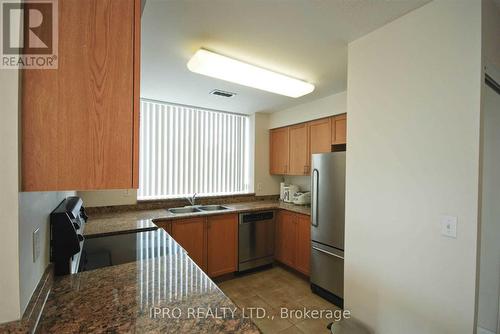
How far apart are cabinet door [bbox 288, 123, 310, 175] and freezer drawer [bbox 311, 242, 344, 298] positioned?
1.19 meters

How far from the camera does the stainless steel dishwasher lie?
10.5 feet

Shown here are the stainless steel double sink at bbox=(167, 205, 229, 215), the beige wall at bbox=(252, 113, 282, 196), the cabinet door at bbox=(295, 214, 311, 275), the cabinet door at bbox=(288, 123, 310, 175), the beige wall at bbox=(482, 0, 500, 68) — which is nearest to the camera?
the beige wall at bbox=(482, 0, 500, 68)

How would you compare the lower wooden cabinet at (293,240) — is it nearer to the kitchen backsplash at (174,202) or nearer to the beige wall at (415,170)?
the kitchen backsplash at (174,202)

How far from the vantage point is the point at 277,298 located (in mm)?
2625

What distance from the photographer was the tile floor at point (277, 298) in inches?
85.1

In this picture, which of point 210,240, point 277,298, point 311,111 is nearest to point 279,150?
point 311,111

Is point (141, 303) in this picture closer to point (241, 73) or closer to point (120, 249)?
point (120, 249)

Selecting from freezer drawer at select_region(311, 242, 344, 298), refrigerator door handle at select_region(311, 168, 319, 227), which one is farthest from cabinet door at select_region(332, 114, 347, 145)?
freezer drawer at select_region(311, 242, 344, 298)

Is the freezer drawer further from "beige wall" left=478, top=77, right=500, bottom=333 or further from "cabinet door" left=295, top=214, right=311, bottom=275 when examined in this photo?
"beige wall" left=478, top=77, right=500, bottom=333

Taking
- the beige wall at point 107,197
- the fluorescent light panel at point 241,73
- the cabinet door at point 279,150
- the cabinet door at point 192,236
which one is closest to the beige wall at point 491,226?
the fluorescent light panel at point 241,73

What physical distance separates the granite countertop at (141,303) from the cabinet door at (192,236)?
1469 millimetres

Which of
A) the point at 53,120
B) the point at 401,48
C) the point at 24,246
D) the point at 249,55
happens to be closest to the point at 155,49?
the point at 249,55

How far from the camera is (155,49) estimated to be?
1875 mm

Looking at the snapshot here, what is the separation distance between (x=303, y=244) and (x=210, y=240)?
125cm
